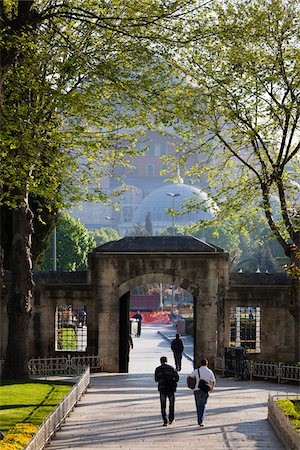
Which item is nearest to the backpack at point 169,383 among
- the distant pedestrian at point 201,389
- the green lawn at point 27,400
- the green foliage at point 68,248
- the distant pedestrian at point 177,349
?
the distant pedestrian at point 201,389

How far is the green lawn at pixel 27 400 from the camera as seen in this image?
63.8 feet

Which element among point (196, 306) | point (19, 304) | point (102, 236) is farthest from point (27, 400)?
point (102, 236)

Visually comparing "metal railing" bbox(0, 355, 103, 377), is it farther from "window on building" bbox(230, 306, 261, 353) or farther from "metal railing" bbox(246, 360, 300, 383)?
"window on building" bbox(230, 306, 261, 353)

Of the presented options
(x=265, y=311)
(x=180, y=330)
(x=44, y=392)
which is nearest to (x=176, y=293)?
(x=180, y=330)

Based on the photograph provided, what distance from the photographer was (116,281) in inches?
1341

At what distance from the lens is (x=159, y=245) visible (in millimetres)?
34344

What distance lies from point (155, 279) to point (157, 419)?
12.8m

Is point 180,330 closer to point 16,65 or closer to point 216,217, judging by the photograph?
point 216,217

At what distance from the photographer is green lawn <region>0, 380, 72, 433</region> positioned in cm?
1945

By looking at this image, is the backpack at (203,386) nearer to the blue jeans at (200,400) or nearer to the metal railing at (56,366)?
the blue jeans at (200,400)

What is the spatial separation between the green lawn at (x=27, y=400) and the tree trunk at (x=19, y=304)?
1.21 metres

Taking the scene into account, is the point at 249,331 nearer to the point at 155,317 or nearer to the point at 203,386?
the point at 203,386

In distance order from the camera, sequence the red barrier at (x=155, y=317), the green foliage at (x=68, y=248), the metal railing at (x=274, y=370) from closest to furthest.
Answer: the metal railing at (x=274, y=370) < the green foliage at (x=68, y=248) < the red barrier at (x=155, y=317)

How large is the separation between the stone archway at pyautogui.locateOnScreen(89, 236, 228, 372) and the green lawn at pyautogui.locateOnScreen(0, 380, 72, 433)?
6953 millimetres
